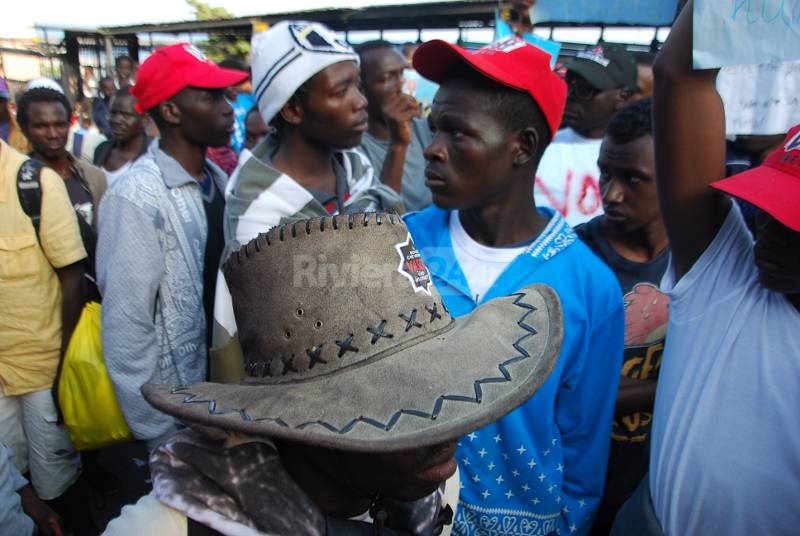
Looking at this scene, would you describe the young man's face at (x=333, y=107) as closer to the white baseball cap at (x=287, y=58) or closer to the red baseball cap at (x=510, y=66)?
the white baseball cap at (x=287, y=58)

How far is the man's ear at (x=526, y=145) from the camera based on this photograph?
1.75 metres

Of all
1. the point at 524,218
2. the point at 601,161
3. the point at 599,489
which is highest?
the point at 601,161

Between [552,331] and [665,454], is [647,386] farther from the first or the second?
[552,331]

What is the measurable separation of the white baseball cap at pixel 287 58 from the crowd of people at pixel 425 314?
1 centimetres

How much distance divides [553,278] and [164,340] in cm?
156

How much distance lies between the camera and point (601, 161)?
2.25 meters

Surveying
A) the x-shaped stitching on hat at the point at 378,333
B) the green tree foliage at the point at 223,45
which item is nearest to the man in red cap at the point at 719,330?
the x-shaped stitching on hat at the point at 378,333

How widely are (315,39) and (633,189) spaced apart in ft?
4.38

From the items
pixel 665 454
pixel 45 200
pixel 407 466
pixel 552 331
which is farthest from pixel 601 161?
pixel 45 200

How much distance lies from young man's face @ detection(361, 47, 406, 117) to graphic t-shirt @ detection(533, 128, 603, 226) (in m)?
1.21

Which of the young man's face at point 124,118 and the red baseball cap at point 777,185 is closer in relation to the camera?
the red baseball cap at point 777,185

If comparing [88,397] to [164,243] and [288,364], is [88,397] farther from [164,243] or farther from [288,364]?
[288,364]

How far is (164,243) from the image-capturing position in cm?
221

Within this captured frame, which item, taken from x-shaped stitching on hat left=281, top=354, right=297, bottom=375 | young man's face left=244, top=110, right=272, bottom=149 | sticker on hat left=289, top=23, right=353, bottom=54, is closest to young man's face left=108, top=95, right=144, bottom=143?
young man's face left=244, top=110, right=272, bottom=149
